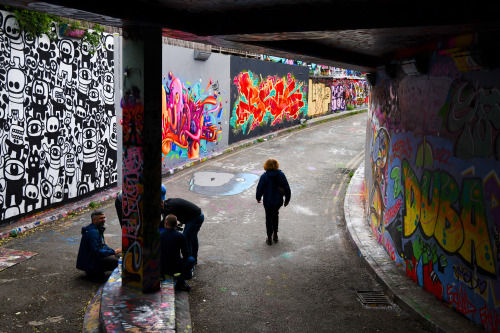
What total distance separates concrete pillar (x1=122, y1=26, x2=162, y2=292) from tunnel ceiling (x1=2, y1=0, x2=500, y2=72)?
353 millimetres

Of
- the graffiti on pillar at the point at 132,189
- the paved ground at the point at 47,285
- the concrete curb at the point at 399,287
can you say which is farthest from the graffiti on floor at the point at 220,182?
the graffiti on pillar at the point at 132,189

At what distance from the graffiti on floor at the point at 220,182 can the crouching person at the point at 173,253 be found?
6191 mm

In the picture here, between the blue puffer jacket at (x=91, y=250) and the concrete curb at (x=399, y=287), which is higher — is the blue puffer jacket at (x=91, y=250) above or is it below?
above

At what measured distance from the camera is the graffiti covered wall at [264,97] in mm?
20609

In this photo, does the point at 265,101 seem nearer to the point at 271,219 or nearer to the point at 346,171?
the point at 346,171

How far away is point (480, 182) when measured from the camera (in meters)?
5.89

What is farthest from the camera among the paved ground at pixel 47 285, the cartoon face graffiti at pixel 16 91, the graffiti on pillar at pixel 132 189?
the cartoon face graffiti at pixel 16 91

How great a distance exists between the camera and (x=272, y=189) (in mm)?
9758

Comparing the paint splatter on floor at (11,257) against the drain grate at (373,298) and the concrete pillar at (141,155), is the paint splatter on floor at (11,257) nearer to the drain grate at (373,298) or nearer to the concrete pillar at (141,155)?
the concrete pillar at (141,155)

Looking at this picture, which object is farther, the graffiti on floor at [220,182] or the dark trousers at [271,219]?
the graffiti on floor at [220,182]

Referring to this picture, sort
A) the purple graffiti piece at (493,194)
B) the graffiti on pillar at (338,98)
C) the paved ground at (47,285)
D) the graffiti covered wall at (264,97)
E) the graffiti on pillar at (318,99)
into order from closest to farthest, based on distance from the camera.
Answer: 1. the purple graffiti piece at (493,194)
2. the paved ground at (47,285)
3. the graffiti covered wall at (264,97)
4. the graffiti on pillar at (318,99)
5. the graffiti on pillar at (338,98)

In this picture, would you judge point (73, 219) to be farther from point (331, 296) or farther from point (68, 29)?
point (331, 296)

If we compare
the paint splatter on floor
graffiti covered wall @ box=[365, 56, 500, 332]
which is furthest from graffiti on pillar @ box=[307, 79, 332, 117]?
the paint splatter on floor

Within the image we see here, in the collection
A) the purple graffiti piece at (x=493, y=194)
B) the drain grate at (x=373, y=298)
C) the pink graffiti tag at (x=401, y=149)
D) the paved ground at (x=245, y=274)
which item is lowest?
the drain grate at (x=373, y=298)
